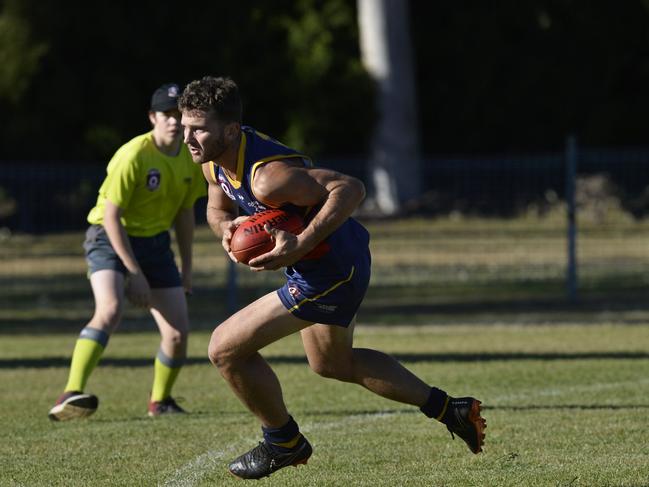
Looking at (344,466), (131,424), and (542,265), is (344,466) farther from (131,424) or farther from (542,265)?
(542,265)

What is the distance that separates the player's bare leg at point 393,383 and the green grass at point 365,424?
259 mm

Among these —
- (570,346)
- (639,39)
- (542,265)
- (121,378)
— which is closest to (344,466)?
(121,378)

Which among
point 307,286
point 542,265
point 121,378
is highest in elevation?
point 307,286

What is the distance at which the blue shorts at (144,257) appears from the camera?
8.71 m

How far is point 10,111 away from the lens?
28812 millimetres

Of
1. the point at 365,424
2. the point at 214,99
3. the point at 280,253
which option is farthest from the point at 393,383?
the point at 365,424

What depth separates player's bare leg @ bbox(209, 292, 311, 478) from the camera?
6148mm

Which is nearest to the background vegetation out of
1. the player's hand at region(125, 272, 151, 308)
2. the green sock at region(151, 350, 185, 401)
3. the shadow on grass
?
the shadow on grass

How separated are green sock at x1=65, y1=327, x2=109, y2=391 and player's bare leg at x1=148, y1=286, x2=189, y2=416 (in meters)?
0.43

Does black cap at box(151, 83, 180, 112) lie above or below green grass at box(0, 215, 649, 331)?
above

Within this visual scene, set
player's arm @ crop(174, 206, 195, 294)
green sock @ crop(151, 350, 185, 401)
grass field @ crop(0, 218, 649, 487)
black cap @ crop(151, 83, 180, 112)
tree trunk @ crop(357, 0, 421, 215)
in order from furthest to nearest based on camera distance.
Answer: tree trunk @ crop(357, 0, 421, 215)
player's arm @ crop(174, 206, 195, 294)
green sock @ crop(151, 350, 185, 401)
black cap @ crop(151, 83, 180, 112)
grass field @ crop(0, 218, 649, 487)

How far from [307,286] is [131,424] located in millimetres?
2702

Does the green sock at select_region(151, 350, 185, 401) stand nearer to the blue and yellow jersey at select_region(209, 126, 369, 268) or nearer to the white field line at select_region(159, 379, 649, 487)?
the white field line at select_region(159, 379, 649, 487)

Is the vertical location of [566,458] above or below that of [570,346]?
above
